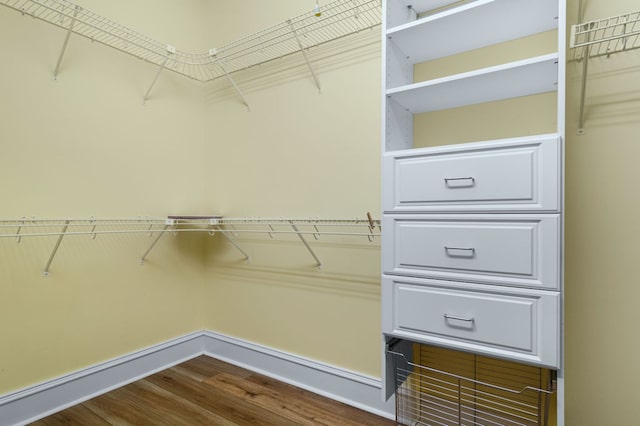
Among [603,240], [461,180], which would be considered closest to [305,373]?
[461,180]

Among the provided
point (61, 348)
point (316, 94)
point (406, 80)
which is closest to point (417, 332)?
point (406, 80)

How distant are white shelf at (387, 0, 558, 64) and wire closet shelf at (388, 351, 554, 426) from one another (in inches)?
49.2

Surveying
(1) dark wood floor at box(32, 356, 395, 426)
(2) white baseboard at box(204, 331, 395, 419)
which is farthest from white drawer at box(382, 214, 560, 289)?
(1) dark wood floor at box(32, 356, 395, 426)

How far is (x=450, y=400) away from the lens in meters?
1.59

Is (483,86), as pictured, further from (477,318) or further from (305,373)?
(305,373)

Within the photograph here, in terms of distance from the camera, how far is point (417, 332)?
50.1 inches

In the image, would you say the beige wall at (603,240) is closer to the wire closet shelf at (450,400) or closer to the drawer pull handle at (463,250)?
the wire closet shelf at (450,400)

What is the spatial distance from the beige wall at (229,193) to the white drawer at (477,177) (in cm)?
39

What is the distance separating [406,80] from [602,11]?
2.37ft

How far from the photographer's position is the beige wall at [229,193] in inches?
50.6

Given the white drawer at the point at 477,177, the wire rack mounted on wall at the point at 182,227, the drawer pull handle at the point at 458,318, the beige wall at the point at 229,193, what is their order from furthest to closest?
the wire rack mounted on wall at the point at 182,227
the beige wall at the point at 229,193
the drawer pull handle at the point at 458,318
the white drawer at the point at 477,177

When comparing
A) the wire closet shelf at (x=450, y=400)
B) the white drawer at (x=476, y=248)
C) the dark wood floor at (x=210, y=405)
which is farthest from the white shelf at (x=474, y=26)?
the dark wood floor at (x=210, y=405)

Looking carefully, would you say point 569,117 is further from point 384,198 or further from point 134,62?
point 134,62

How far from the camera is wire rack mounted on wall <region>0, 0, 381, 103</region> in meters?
1.69
